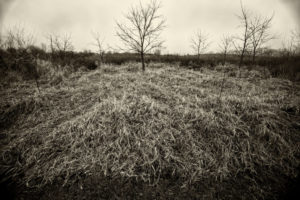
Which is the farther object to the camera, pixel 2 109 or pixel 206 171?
pixel 2 109

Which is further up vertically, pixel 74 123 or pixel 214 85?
pixel 214 85

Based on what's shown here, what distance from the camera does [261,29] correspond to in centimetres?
881

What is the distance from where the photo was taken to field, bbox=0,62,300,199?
1812 mm

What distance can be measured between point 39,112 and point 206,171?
402 cm

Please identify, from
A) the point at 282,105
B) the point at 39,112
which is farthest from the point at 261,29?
the point at 39,112

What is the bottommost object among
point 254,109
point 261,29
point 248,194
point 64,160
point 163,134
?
point 248,194

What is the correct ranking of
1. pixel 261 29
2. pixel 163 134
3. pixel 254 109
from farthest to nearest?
pixel 261 29
pixel 254 109
pixel 163 134

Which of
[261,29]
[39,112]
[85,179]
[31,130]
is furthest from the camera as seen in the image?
[261,29]

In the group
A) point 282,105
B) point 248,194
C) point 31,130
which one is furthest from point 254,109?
point 31,130

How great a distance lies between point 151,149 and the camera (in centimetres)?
230

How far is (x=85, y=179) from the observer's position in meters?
1.92

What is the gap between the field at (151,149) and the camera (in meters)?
1.81

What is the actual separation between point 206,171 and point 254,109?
2209 millimetres

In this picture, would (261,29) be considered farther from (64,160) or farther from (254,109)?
(64,160)
